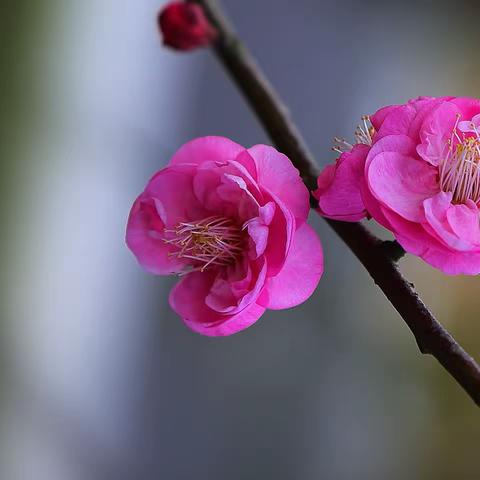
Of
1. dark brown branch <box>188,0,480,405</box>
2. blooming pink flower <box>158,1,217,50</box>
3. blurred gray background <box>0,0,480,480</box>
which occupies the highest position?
blooming pink flower <box>158,1,217,50</box>

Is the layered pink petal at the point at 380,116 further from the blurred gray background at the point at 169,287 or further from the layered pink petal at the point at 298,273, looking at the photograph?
the blurred gray background at the point at 169,287

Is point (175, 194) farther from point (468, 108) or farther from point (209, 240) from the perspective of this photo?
point (468, 108)

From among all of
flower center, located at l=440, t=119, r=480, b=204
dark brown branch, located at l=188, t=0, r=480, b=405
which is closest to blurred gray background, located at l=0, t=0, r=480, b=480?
dark brown branch, located at l=188, t=0, r=480, b=405

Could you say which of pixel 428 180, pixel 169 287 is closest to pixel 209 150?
pixel 428 180

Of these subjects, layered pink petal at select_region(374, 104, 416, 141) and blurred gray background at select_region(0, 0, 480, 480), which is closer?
layered pink petal at select_region(374, 104, 416, 141)

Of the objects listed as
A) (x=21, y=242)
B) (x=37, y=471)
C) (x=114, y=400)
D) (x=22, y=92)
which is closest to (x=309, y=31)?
(x=22, y=92)

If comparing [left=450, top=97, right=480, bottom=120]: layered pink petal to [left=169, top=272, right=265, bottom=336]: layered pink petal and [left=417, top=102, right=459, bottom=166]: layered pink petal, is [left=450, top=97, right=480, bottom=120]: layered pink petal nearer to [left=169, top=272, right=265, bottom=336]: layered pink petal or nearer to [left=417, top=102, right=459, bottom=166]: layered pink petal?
[left=417, top=102, right=459, bottom=166]: layered pink petal
